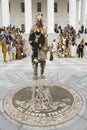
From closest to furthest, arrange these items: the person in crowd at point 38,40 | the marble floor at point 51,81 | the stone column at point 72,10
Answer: the marble floor at point 51,81 < the person in crowd at point 38,40 < the stone column at point 72,10

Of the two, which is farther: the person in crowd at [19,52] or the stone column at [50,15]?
the stone column at [50,15]

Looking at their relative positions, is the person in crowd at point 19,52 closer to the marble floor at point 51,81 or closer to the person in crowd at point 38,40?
the marble floor at point 51,81

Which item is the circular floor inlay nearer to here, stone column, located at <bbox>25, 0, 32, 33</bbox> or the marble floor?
the marble floor

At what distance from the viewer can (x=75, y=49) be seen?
53.3ft

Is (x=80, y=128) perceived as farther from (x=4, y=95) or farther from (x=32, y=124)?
(x=4, y=95)

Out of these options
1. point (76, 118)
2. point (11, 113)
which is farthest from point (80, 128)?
point (11, 113)

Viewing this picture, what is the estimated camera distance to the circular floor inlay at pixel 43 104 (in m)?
4.34

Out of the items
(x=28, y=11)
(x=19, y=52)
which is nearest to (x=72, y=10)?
(x=28, y=11)

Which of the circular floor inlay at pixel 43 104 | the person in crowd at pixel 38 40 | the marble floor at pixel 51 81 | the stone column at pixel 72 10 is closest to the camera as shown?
the marble floor at pixel 51 81

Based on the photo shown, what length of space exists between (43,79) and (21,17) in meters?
31.8

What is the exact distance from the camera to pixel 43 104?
488 cm

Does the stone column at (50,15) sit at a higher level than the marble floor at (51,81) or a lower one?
higher

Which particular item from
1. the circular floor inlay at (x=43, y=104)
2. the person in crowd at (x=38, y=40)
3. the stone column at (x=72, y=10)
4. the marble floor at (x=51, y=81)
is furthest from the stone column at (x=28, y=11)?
the circular floor inlay at (x=43, y=104)

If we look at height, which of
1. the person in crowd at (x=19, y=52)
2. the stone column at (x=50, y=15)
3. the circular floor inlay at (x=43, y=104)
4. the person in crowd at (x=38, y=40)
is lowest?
the circular floor inlay at (x=43, y=104)
